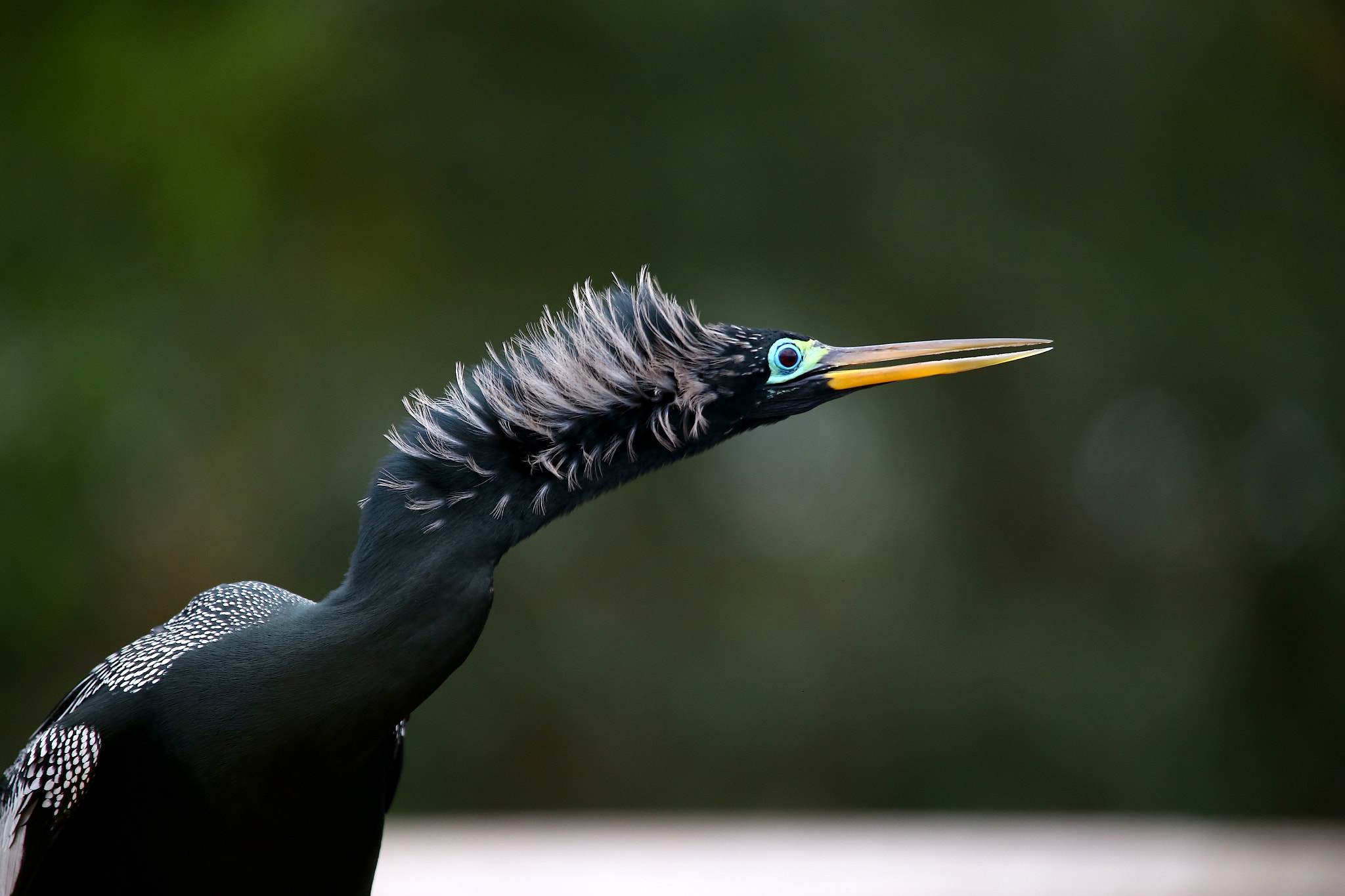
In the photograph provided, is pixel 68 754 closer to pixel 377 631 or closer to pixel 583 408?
pixel 377 631

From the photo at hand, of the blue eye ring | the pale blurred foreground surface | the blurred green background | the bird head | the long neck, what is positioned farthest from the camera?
the blurred green background

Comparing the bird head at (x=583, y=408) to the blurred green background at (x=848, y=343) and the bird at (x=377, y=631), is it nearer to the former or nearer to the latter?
the bird at (x=377, y=631)

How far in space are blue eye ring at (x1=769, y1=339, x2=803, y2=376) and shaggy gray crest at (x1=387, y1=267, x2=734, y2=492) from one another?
0.09m

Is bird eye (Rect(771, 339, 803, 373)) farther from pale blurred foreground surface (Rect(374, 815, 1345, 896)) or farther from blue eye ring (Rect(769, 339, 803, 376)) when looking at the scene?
pale blurred foreground surface (Rect(374, 815, 1345, 896))

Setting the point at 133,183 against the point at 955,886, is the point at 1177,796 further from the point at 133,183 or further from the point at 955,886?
the point at 133,183

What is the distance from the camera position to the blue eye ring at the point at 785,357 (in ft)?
7.09

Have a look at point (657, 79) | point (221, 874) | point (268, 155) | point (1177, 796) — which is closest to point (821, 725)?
point (1177, 796)

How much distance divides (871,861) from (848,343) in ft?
9.88

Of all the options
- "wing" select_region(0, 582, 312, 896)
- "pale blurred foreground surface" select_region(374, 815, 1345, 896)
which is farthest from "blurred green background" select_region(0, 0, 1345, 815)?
"wing" select_region(0, 582, 312, 896)

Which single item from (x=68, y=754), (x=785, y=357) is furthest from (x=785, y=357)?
(x=68, y=754)

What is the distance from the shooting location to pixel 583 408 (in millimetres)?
2033

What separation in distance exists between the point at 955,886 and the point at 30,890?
314 cm

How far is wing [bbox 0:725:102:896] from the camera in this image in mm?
2098

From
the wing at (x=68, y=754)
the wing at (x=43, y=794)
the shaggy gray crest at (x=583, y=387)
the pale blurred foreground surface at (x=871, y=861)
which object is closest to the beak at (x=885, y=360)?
the shaggy gray crest at (x=583, y=387)
